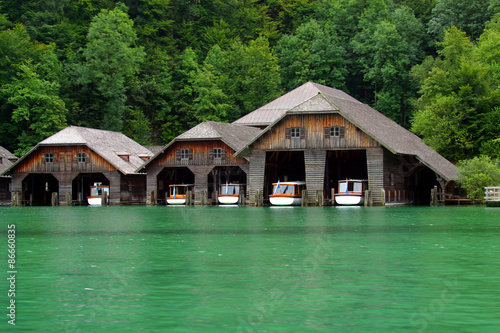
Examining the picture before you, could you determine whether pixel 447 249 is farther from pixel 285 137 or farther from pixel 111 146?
pixel 111 146

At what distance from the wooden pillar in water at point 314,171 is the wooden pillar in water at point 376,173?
12.7 feet

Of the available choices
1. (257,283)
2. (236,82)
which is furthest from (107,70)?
(257,283)

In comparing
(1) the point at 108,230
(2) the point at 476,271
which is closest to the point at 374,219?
(1) the point at 108,230

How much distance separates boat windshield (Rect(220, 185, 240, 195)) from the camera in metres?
76.4

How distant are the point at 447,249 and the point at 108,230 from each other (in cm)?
1657

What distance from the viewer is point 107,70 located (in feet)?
342

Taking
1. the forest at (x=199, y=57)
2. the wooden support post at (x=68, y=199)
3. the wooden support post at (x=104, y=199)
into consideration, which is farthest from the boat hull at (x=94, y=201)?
the forest at (x=199, y=57)

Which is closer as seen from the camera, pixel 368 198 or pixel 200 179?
pixel 368 198

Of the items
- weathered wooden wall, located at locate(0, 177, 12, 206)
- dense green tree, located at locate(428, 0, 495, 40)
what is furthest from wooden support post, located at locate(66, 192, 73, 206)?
dense green tree, located at locate(428, 0, 495, 40)

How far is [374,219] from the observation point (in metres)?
43.3

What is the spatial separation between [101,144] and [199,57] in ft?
135

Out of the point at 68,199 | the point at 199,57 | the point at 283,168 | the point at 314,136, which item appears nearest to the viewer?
the point at 314,136

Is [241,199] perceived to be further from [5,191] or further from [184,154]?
[5,191]

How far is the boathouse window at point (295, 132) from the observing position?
216 feet
